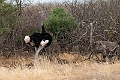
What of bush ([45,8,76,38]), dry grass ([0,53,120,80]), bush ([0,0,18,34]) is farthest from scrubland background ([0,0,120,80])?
dry grass ([0,53,120,80])

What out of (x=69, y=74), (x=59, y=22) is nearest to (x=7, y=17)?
(x=59, y=22)

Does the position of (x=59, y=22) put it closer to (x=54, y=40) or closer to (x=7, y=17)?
(x=54, y=40)

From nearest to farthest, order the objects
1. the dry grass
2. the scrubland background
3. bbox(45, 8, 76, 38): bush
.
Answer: the dry grass < the scrubland background < bbox(45, 8, 76, 38): bush

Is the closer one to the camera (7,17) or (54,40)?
(7,17)

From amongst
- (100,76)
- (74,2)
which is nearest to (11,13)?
(74,2)

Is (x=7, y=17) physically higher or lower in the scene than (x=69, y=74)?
higher

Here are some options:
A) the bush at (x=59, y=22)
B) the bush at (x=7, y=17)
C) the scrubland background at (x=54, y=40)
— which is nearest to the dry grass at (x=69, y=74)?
the scrubland background at (x=54, y=40)

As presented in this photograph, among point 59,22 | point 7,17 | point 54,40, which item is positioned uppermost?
point 7,17

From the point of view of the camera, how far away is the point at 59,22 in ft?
49.1

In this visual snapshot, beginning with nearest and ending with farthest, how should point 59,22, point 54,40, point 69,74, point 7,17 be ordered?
point 69,74
point 7,17
point 59,22
point 54,40

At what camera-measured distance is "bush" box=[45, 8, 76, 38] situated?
14961 millimetres

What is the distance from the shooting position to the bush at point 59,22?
15.0 meters

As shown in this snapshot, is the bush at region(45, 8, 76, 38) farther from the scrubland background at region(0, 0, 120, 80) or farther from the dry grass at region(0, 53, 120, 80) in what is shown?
the dry grass at region(0, 53, 120, 80)

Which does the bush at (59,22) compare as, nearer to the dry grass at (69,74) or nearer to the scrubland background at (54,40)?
the scrubland background at (54,40)
